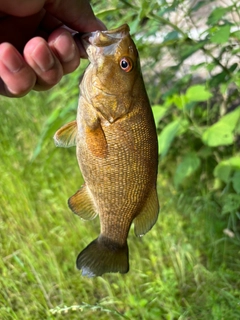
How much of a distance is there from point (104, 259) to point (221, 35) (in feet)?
3.43

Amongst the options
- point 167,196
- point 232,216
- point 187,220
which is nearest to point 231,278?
point 232,216

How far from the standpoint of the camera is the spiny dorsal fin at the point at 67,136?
4.43 ft

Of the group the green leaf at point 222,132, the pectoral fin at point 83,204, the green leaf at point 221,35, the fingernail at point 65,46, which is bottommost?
the green leaf at point 222,132

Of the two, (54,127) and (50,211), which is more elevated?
(54,127)

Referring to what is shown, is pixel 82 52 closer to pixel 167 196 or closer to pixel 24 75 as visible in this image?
pixel 24 75

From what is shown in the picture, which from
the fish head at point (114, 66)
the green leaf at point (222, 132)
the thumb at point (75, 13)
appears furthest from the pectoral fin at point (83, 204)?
the green leaf at point (222, 132)

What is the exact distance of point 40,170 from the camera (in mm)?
3158

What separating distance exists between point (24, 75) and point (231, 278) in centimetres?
152

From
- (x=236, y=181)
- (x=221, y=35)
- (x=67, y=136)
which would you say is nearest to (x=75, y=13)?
(x=67, y=136)

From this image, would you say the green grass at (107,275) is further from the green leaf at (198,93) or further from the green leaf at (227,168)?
the green leaf at (198,93)

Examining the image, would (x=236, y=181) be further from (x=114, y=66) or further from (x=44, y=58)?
(x=44, y=58)

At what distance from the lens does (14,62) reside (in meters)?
1.23

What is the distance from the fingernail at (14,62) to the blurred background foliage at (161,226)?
75 centimetres

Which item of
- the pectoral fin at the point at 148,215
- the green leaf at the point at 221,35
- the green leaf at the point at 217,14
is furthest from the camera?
the green leaf at the point at 217,14
